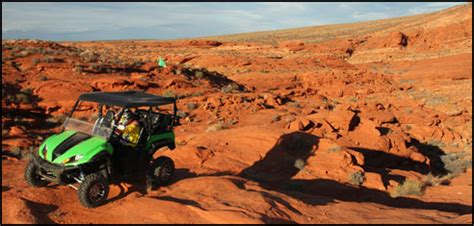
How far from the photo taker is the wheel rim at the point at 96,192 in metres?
6.27

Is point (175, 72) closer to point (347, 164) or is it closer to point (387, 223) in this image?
point (347, 164)

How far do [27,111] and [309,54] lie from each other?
112ft

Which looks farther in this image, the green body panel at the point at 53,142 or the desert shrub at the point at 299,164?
the desert shrub at the point at 299,164

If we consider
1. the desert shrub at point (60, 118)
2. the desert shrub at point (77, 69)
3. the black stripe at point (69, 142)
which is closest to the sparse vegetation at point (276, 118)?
the desert shrub at point (60, 118)

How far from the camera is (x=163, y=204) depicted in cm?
601

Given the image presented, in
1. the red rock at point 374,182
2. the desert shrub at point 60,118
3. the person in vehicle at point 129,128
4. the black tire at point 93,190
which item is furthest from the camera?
the desert shrub at point 60,118

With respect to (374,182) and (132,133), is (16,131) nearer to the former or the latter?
(132,133)

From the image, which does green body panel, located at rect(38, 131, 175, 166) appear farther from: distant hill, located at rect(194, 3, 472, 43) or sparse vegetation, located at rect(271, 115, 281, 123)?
distant hill, located at rect(194, 3, 472, 43)

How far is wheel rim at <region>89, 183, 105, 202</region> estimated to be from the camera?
247 inches

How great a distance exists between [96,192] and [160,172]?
4.98 ft

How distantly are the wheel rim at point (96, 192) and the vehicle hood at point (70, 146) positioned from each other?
49cm

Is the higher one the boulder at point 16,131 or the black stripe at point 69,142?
the black stripe at point 69,142

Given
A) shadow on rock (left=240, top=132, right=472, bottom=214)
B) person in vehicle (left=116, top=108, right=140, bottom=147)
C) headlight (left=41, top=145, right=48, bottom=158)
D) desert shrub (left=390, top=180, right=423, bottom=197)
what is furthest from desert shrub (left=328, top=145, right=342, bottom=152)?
headlight (left=41, top=145, right=48, bottom=158)

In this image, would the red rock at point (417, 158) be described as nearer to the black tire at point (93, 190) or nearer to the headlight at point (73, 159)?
the black tire at point (93, 190)
